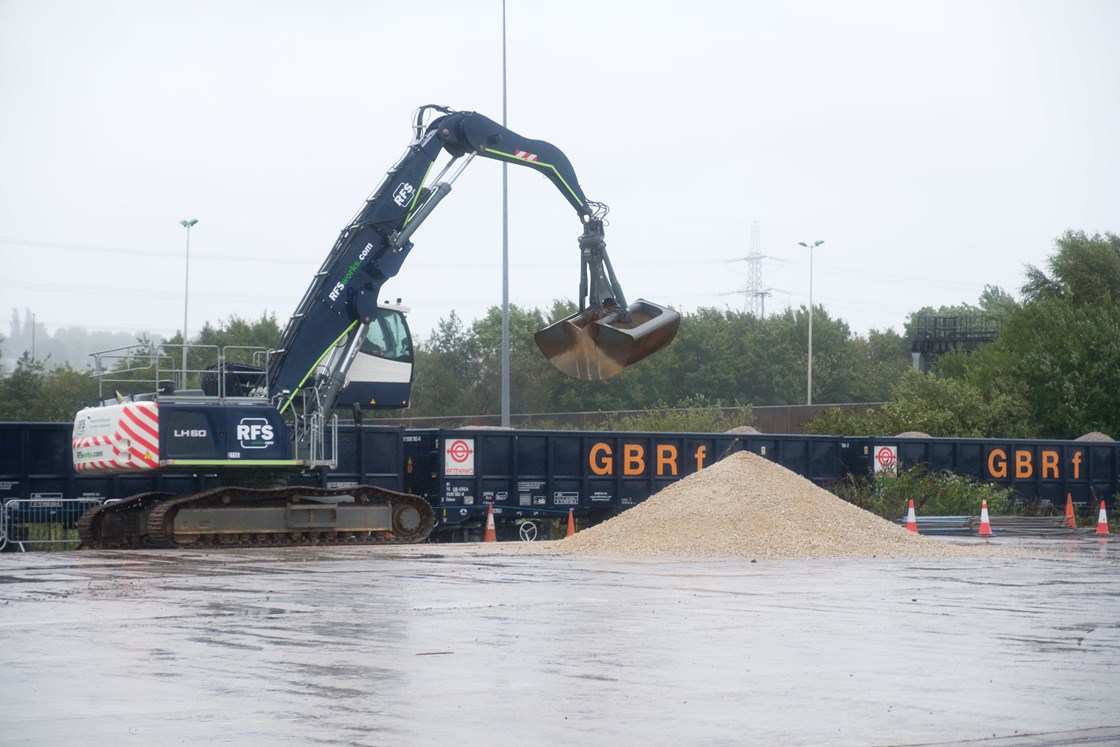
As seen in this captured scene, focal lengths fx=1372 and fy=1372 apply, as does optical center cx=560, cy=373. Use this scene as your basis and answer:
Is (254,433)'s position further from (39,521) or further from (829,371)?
(829,371)

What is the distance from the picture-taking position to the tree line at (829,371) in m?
49.4

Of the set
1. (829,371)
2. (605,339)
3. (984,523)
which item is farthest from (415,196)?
(829,371)

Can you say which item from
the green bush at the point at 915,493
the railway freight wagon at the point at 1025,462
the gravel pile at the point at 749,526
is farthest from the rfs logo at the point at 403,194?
the railway freight wagon at the point at 1025,462

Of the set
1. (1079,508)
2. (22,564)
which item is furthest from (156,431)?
(1079,508)

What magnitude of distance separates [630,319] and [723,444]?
9821 millimetres

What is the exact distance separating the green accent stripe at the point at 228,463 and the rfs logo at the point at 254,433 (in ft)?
0.85

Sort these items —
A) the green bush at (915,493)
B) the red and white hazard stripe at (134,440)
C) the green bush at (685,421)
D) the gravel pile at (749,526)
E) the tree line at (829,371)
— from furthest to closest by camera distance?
the green bush at (685,421)
the tree line at (829,371)
the green bush at (915,493)
the red and white hazard stripe at (134,440)
the gravel pile at (749,526)

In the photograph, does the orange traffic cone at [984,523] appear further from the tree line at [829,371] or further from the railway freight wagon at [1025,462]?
the tree line at [829,371]

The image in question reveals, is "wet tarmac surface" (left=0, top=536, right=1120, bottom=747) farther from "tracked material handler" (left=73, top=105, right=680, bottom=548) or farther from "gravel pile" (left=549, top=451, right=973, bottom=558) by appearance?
"tracked material handler" (left=73, top=105, right=680, bottom=548)

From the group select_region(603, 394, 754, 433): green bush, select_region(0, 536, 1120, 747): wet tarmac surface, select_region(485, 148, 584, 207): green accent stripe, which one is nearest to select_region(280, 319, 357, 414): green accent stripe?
select_region(485, 148, 584, 207): green accent stripe

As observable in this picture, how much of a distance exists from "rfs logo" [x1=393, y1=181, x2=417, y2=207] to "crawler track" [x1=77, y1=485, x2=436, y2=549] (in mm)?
5211

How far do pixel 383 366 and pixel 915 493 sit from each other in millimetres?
14766

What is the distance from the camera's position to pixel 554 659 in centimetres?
920

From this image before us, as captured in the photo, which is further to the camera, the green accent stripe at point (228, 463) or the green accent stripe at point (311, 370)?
the green accent stripe at point (311, 370)
